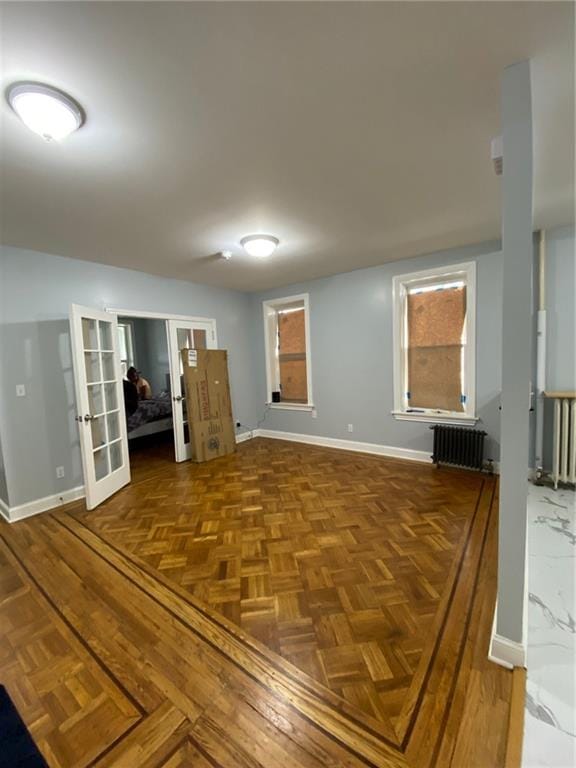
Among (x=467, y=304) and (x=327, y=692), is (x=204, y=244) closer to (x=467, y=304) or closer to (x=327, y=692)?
(x=467, y=304)

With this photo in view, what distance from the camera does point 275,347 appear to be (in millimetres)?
5270

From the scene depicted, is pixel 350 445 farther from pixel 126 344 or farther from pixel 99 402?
pixel 126 344

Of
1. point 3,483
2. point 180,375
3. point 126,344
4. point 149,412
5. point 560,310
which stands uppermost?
point 126,344

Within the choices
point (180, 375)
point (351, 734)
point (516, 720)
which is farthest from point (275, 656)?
point (180, 375)

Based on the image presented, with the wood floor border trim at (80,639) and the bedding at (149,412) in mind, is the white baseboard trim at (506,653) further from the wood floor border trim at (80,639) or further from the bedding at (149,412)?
the bedding at (149,412)

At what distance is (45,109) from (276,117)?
0.99 m

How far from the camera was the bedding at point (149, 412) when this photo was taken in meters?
5.00

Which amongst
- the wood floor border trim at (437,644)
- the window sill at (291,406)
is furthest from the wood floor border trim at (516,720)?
the window sill at (291,406)

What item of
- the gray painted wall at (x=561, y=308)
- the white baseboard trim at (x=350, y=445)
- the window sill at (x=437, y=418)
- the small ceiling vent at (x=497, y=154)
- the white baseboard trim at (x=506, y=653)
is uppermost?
the small ceiling vent at (x=497, y=154)

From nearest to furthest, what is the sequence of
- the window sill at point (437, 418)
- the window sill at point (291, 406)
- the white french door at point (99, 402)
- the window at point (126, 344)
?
1. the white french door at point (99, 402)
2. the window sill at point (437, 418)
3. the window sill at point (291, 406)
4. the window at point (126, 344)

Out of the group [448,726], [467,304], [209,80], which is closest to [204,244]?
[209,80]

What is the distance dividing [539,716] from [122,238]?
12.9 ft

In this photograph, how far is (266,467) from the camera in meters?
3.95

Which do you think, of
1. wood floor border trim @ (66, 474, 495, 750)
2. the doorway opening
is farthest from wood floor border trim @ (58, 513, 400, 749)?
the doorway opening
